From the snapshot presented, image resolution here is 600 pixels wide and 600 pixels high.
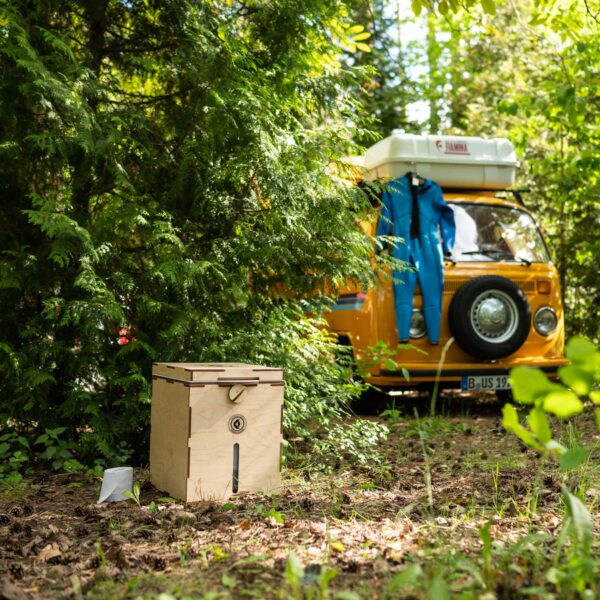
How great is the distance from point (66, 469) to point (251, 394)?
1.36m

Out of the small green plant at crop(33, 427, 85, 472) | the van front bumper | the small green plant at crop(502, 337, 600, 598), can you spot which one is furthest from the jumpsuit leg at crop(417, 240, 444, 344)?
the small green plant at crop(502, 337, 600, 598)

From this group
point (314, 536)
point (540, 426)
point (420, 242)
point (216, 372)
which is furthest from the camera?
point (420, 242)

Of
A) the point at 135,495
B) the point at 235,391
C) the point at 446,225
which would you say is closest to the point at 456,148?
the point at 446,225

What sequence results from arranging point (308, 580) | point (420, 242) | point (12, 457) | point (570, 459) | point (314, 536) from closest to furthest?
1. point (570, 459)
2. point (308, 580)
3. point (314, 536)
4. point (12, 457)
5. point (420, 242)

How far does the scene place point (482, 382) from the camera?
6660 mm

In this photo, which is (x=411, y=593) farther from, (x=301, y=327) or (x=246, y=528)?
(x=301, y=327)

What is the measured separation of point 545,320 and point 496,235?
0.95 meters

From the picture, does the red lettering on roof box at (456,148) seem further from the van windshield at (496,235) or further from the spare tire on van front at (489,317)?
the spare tire on van front at (489,317)

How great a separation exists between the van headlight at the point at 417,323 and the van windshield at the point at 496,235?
751 mm

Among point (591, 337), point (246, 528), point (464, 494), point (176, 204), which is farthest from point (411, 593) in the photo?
point (591, 337)

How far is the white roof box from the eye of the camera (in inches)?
277

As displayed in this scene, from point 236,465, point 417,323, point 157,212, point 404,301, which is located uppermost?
point 157,212

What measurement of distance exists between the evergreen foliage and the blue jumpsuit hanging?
132 centimetres

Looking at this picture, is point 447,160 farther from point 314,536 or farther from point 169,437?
point 314,536
